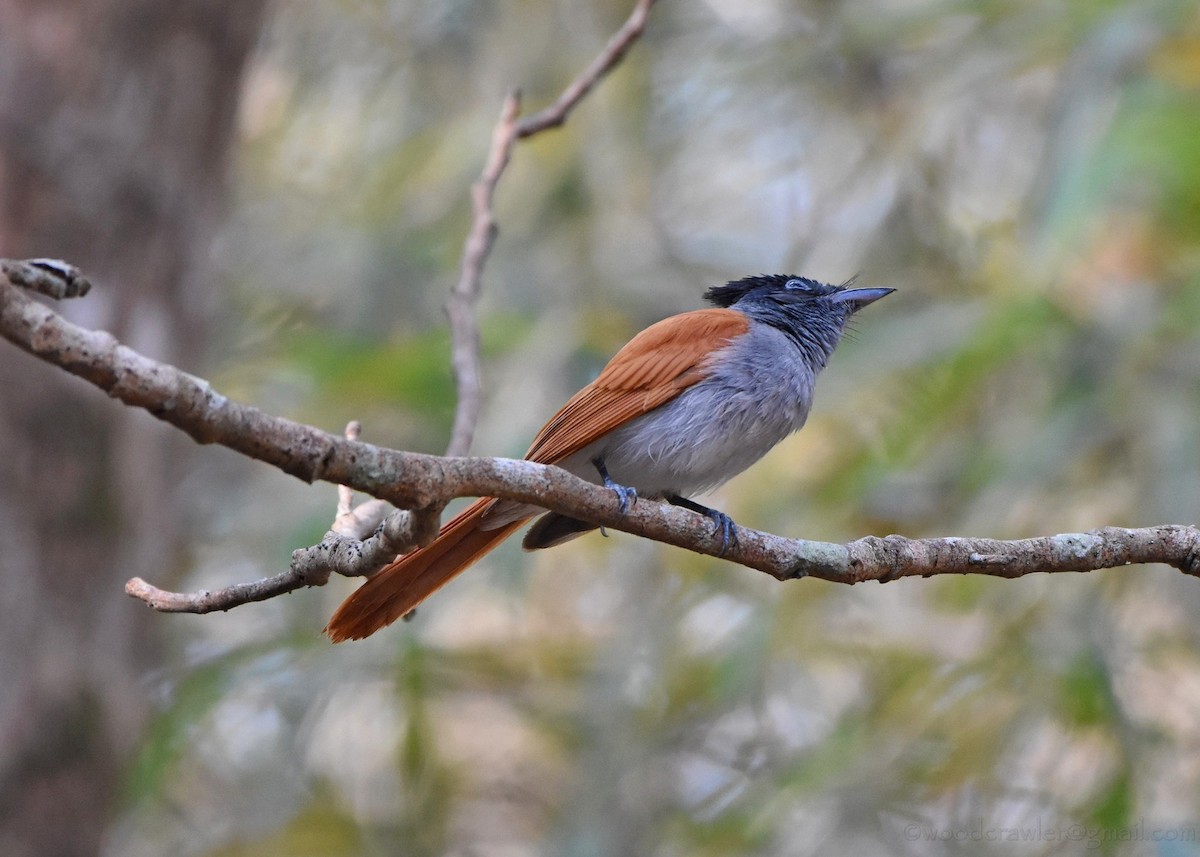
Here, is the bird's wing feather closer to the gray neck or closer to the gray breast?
the gray breast

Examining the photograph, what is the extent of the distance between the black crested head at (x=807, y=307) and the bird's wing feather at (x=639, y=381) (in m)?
0.28

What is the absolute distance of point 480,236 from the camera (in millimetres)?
3465

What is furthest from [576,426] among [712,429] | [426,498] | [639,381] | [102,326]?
[102,326]

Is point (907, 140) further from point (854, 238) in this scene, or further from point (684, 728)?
point (684, 728)

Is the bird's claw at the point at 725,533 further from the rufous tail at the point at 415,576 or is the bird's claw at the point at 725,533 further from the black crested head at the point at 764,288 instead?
the black crested head at the point at 764,288

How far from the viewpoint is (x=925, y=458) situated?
205 inches

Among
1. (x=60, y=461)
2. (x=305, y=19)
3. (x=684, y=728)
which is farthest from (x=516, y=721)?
(x=305, y=19)

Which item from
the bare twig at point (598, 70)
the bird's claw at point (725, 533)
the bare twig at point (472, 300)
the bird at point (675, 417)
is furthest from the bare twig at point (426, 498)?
the bare twig at point (598, 70)

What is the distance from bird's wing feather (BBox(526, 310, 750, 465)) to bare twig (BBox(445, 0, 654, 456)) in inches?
10.2

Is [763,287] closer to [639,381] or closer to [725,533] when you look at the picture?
[639,381]

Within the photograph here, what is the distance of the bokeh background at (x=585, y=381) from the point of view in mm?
4133

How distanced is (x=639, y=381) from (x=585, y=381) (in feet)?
6.04

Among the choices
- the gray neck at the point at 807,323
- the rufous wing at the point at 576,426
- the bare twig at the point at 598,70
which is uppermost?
the bare twig at the point at 598,70

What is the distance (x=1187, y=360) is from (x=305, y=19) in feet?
18.3
